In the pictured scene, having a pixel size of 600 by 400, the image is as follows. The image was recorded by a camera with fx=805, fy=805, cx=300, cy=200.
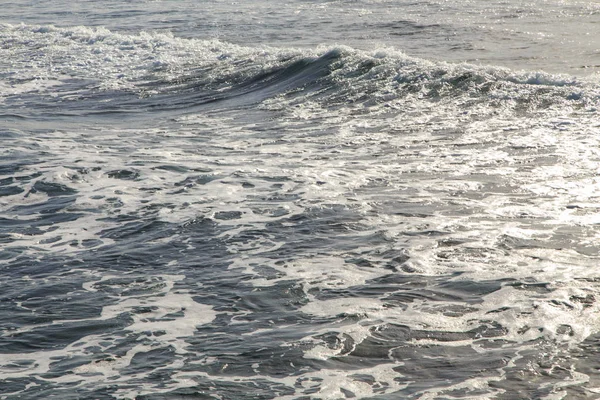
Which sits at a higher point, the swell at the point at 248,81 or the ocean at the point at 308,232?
the swell at the point at 248,81

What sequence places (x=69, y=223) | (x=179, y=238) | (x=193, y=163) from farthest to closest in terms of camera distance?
1. (x=193, y=163)
2. (x=69, y=223)
3. (x=179, y=238)

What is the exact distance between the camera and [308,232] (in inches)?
338

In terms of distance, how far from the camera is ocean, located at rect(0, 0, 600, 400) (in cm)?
587

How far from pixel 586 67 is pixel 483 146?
7.21m

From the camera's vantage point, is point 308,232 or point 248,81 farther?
point 248,81

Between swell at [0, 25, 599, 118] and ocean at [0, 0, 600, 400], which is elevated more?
swell at [0, 25, 599, 118]

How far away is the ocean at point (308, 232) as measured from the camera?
5.87 m

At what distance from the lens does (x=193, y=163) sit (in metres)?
11.6

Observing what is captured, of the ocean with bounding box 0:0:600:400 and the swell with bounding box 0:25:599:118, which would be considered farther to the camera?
the swell with bounding box 0:25:599:118

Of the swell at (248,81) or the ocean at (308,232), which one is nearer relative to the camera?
the ocean at (308,232)

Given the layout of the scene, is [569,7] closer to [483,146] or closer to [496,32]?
[496,32]

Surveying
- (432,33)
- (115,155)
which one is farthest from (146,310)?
(432,33)

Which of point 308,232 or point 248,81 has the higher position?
point 248,81

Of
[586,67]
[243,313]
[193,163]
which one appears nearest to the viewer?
[243,313]
